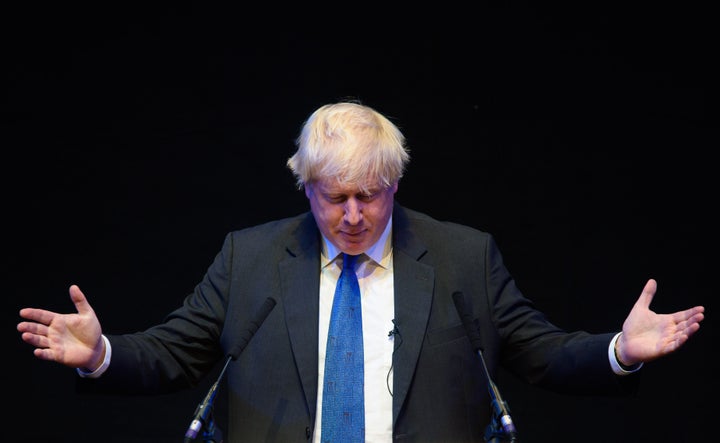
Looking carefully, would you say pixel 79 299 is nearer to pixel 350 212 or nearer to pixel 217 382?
pixel 217 382

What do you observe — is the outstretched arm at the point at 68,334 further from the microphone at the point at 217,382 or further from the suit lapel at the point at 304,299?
the suit lapel at the point at 304,299

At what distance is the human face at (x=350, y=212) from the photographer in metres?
2.75

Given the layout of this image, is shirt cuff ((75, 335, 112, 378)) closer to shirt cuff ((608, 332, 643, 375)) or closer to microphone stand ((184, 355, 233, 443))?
microphone stand ((184, 355, 233, 443))

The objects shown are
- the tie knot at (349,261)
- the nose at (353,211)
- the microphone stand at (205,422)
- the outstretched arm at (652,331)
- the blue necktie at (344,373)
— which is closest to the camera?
the microphone stand at (205,422)

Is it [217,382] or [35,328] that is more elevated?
[35,328]

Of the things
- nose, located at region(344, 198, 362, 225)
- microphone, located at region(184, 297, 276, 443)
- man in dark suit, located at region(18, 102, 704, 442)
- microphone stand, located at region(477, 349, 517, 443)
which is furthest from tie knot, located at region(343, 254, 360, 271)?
microphone stand, located at region(477, 349, 517, 443)

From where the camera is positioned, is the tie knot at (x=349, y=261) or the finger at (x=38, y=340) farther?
the tie knot at (x=349, y=261)

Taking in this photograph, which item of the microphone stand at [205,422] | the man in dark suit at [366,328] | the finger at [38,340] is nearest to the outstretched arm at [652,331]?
the man in dark suit at [366,328]

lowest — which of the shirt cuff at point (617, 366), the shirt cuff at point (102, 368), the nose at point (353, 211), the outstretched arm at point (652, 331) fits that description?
the shirt cuff at point (102, 368)

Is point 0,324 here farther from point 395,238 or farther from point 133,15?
point 395,238

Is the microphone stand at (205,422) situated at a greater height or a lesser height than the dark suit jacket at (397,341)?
lesser

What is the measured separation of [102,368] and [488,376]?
1.04 metres

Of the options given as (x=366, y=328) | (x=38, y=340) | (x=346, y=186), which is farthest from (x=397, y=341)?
(x=38, y=340)

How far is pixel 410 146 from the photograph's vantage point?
13.1 ft
